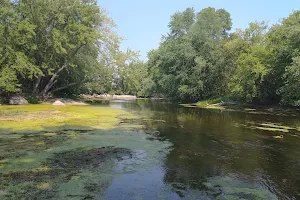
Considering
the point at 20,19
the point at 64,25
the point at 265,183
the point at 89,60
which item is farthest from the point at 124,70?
the point at 265,183

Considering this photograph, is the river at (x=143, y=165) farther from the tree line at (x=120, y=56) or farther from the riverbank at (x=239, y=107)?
the riverbank at (x=239, y=107)

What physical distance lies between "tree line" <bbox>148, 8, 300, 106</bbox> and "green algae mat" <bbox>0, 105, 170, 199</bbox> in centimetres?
2225

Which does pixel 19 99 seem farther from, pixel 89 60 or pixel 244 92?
pixel 244 92

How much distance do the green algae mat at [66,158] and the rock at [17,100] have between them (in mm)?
19489

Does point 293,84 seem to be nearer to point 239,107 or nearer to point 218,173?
point 239,107

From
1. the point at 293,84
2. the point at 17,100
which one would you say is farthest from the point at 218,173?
the point at 17,100

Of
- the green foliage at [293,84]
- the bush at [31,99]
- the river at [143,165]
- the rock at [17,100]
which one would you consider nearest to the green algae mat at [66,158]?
the river at [143,165]

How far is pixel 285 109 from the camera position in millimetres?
35031

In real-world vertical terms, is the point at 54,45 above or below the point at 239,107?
above

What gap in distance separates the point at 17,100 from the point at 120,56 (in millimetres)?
19873

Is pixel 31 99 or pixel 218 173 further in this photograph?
pixel 31 99

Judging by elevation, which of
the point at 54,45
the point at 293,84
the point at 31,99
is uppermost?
the point at 54,45

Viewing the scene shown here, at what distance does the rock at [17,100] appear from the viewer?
33.3 m

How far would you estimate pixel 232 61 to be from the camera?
46875 mm
